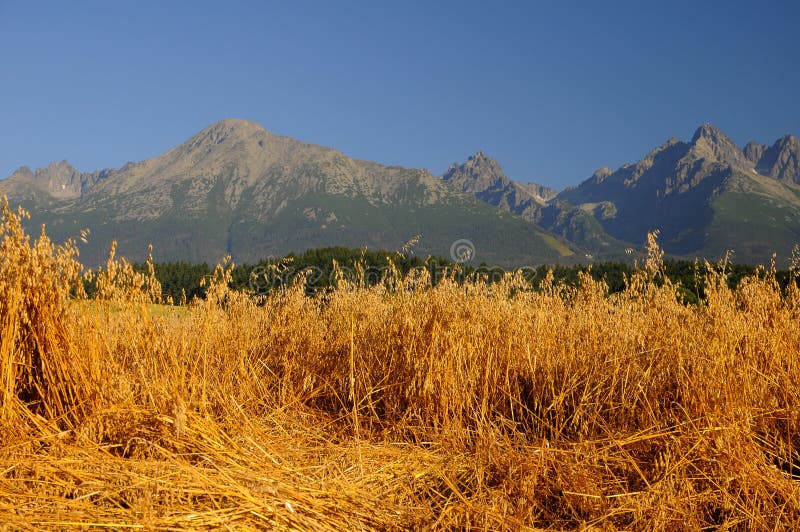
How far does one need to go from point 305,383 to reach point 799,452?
3.41 meters

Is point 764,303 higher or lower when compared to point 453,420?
higher

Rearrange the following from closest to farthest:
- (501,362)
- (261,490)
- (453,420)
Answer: (261,490), (453,420), (501,362)

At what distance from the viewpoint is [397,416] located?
4.40 meters

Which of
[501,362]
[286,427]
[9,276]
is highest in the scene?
[9,276]

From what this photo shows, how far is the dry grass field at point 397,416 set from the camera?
280cm

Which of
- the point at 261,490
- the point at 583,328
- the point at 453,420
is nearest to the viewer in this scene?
the point at 261,490

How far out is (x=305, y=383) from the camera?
4715mm

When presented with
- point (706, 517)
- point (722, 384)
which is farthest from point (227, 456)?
point (722, 384)

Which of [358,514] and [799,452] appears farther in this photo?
[799,452]

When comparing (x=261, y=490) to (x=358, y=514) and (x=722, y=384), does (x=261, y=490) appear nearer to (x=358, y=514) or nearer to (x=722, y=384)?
(x=358, y=514)

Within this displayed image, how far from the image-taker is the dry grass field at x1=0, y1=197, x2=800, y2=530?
280cm

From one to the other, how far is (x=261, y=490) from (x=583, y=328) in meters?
3.64

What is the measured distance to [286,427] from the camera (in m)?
4.22

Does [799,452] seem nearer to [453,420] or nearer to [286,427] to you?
[453,420]
